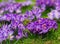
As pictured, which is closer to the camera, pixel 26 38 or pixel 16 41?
pixel 16 41

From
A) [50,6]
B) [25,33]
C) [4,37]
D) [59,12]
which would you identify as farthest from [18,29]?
[50,6]

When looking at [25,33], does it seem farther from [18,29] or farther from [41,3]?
[41,3]

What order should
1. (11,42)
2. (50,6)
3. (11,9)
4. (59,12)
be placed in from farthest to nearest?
1. (50,6)
2. (11,9)
3. (59,12)
4. (11,42)

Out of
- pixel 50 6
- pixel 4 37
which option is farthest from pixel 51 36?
pixel 50 6

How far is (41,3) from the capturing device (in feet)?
19.4

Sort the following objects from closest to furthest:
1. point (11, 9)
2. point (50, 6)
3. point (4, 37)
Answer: point (4, 37) < point (11, 9) < point (50, 6)

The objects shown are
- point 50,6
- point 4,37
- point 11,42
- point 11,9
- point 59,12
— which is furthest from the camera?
point 50,6

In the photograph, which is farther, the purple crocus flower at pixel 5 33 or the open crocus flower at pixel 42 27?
the open crocus flower at pixel 42 27

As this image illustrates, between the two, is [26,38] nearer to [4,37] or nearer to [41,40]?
[41,40]

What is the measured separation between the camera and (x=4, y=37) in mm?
3516

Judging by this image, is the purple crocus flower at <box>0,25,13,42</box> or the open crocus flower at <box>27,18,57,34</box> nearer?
the purple crocus flower at <box>0,25,13,42</box>

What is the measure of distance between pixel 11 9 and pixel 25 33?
147 cm

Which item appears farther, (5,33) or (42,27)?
(42,27)

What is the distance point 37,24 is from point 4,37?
57 centimetres
